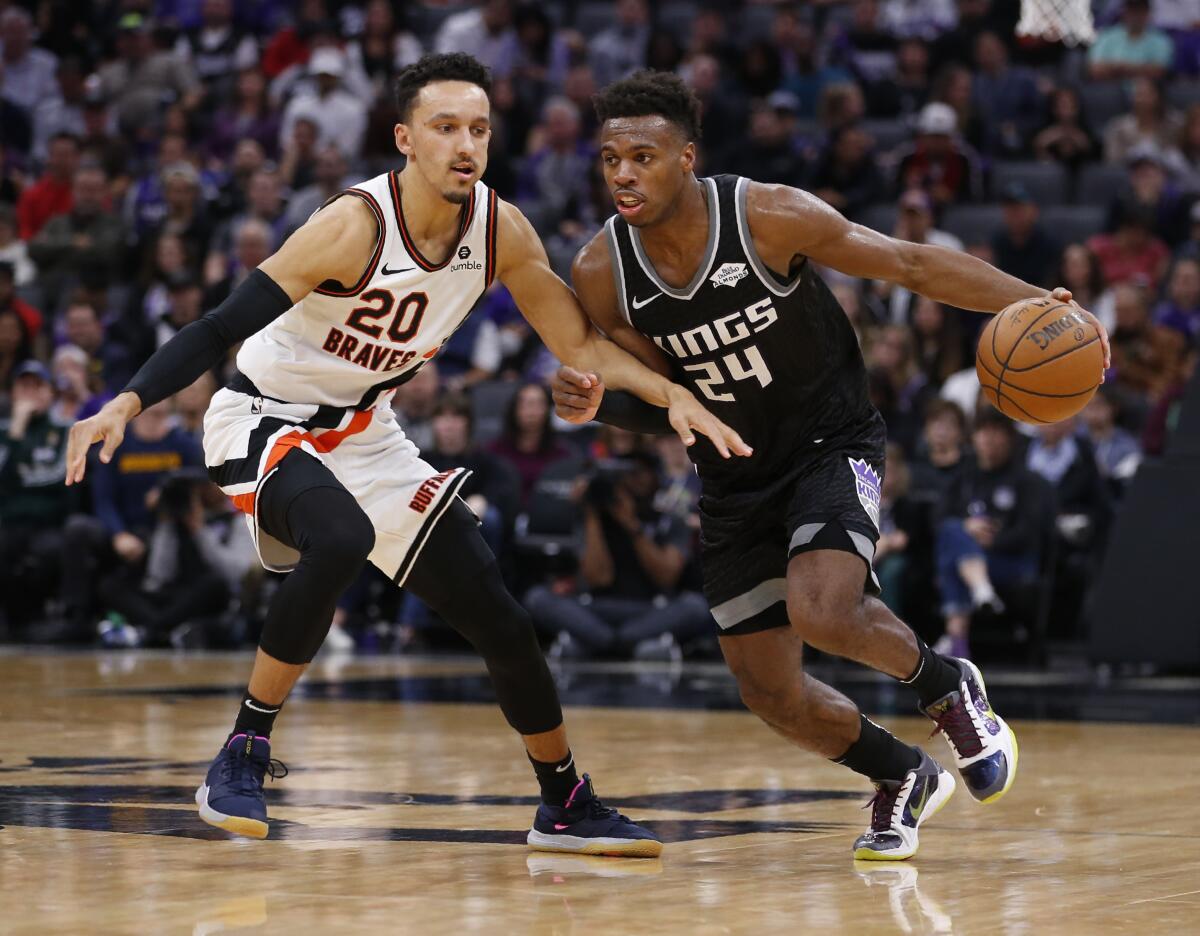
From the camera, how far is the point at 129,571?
→ 42.0 ft

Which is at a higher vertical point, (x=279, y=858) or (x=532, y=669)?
(x=532, y=669)

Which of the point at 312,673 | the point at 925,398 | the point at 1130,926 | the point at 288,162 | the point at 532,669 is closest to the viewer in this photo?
the point at 1130,926

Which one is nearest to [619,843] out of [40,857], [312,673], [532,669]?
[532,669]

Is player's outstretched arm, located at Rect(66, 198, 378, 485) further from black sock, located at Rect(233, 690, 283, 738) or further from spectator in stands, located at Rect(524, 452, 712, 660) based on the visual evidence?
spectator in stands, located at Rect(524, 452, 712, 660)

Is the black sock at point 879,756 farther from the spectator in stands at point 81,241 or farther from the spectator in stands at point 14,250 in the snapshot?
the spectator in stands at point 14,250

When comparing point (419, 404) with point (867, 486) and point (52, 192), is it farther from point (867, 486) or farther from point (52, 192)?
point (867, 486)

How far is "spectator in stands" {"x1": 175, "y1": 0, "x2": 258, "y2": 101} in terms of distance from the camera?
17.8 meters

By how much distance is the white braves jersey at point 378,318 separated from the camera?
513cm

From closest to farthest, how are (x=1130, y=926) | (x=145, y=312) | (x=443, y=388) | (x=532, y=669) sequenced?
(x=1130, y=926), (x=532, y=669), (x=443, y=388), (x=145, y=312)

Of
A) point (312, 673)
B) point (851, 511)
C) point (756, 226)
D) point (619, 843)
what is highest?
point (756, 226)

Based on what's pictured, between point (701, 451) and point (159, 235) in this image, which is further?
point (159, 235)

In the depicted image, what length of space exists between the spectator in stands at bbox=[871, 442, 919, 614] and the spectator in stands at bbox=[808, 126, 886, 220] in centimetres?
295

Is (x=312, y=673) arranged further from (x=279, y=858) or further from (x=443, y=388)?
(x=279, y=858)

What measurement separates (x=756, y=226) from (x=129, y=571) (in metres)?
8.44
